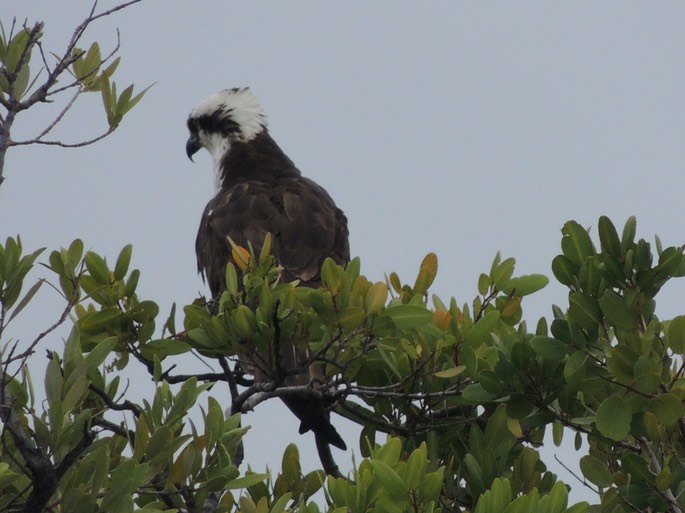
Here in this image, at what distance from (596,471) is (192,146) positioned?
19.7ft

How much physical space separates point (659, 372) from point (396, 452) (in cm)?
83

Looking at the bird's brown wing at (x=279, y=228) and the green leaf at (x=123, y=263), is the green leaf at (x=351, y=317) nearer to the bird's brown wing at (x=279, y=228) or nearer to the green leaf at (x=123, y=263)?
the green leaf at (x=123, y=263)

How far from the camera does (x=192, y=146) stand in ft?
30.5

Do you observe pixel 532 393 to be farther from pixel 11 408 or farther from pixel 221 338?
pixel 11 408

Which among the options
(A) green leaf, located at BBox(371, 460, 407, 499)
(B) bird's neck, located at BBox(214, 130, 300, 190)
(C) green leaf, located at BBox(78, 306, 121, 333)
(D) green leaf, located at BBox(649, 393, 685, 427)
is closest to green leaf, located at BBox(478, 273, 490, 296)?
(D) green leaf, located at BBox(649, 393, 685, 427)

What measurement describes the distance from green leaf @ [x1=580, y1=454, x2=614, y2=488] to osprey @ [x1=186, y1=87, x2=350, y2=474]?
1.21 metres

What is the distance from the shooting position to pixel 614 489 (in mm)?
3773

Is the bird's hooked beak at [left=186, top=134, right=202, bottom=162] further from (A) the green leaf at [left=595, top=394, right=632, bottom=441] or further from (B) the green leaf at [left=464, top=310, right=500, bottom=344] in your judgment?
(A) the green leaf at [left=595, top=394, right=632, bottom=441]

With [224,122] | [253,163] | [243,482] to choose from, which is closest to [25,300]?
[243,482]

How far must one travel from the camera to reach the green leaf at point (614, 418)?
340 centimetres

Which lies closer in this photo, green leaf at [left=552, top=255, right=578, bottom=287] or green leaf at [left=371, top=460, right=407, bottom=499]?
green leaf at [left=371, top=460, right=407, bottom=499]

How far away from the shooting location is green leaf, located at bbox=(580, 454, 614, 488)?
12.8ft

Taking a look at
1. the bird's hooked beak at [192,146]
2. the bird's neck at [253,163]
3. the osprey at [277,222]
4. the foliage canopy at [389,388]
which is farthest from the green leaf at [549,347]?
the bird's hooked beak at [192,146]

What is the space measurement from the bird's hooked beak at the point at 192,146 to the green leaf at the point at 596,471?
Result: 5946 millimetres
